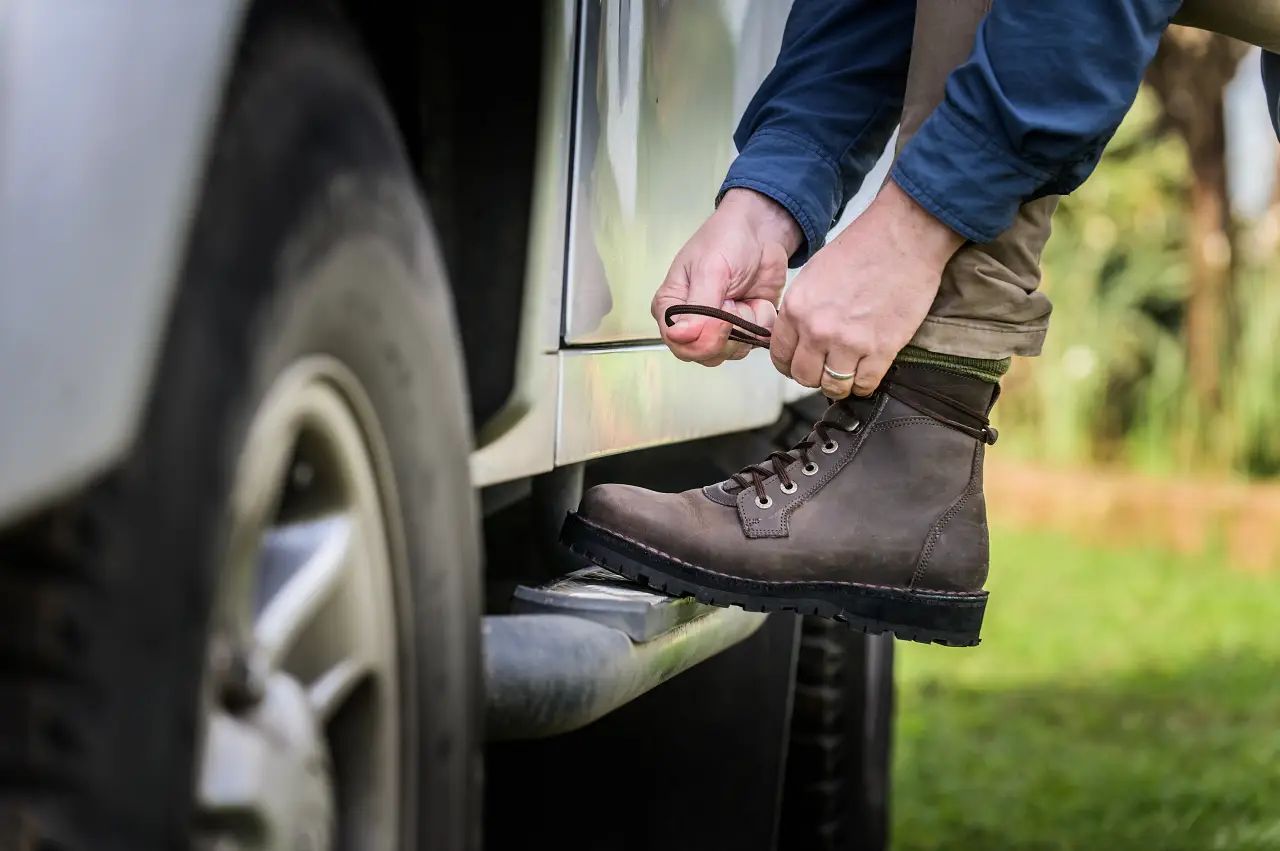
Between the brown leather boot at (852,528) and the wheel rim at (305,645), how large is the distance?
60cm

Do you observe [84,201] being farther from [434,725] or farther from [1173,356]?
[1173,356]

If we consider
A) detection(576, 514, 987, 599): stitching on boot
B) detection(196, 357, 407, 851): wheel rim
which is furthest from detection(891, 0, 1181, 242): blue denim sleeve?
detection(196, 357, 407, 851): wheel rim

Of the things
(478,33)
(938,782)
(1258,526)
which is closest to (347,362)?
(478,33)

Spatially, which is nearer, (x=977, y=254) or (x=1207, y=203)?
(x=977, y=254)

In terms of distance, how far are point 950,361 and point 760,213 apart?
260mm

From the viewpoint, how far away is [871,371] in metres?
1.58

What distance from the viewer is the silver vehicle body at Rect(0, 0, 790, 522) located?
73cm

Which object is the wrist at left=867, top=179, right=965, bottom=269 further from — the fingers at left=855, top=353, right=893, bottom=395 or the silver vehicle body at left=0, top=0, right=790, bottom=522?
the silver vehicle body at left=0, top=0, right=790, bottom=522

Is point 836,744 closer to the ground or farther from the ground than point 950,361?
closer to the ground

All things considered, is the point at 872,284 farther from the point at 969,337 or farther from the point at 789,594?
the point at 789,594

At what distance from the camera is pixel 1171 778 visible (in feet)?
12.4

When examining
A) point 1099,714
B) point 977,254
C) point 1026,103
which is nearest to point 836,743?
point 977,254

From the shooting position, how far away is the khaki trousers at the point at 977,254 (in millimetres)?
1554

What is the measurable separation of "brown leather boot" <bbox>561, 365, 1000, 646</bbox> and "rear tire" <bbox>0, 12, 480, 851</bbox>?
470 mm
